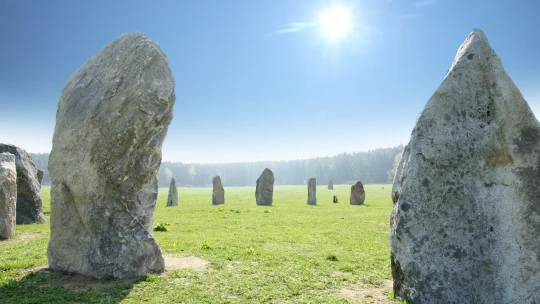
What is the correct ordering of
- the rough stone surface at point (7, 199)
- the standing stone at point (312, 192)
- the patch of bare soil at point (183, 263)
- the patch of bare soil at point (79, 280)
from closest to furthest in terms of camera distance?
the patch of bare soil at point (79, 280) → the patch of bare soil at point (183, 263) → the rough stone surface at point (7, 199) → the standing stone at point (312, 192)

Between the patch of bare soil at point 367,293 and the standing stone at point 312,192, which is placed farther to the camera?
the standing stone at point 312,192

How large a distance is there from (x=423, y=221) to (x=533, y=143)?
246cm

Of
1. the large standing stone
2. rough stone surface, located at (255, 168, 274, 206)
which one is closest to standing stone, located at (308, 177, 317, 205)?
rough stone surface, located at (255, 168, 274, 206)

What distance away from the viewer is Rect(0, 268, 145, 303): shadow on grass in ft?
21.8

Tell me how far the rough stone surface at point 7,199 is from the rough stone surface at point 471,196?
551 inches

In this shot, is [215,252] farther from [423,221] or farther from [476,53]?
[476,53]

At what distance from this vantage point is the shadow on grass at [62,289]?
21.8 feet

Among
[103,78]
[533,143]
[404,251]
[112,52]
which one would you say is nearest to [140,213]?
[103,78]

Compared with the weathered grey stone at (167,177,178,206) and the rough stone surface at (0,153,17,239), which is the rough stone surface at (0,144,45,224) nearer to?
the rough stone surface at (0,153,17,239)

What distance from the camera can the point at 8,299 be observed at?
6.65m

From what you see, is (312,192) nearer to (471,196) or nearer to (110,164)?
(110,164)

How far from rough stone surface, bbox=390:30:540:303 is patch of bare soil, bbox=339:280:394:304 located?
2.00 ft

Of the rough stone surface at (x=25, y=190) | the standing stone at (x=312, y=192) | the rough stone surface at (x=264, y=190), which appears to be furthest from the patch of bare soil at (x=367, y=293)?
the standing stone at (x=312, y=192)

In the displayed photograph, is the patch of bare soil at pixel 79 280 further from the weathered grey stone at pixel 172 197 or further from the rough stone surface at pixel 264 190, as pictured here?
the weathered grey stone at pixel 172 197
